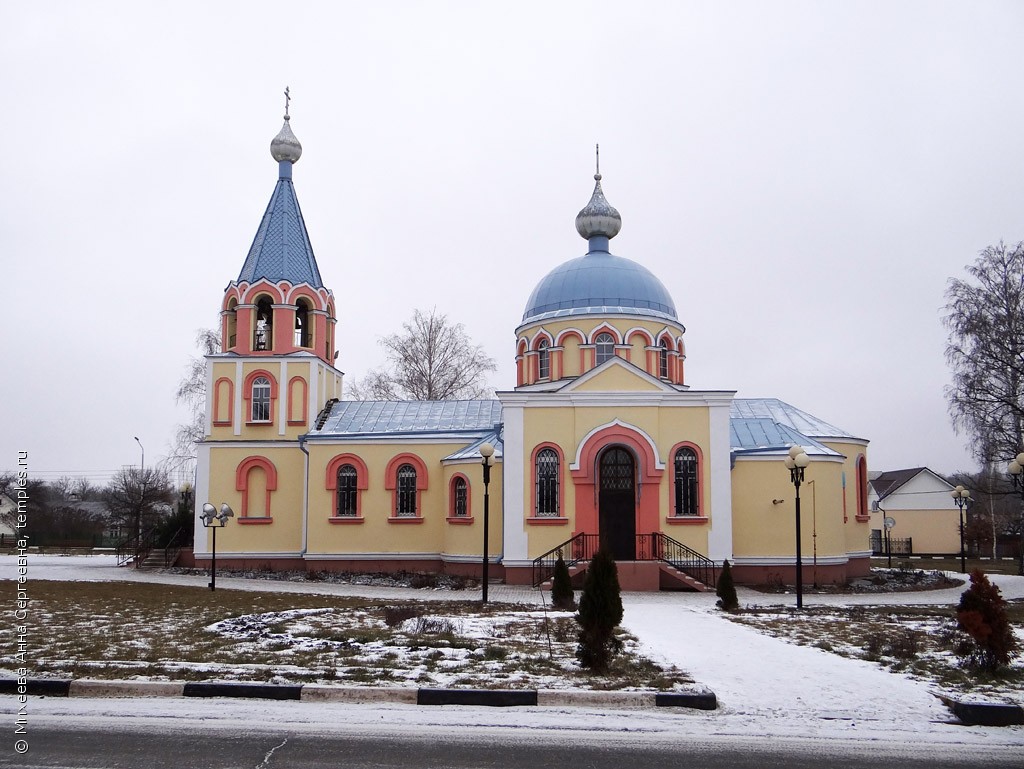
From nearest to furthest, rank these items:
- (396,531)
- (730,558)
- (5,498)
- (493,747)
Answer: (493,747) → (730,558) → (396,531) → (5,498)

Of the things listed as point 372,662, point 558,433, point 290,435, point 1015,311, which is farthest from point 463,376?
point 372,662

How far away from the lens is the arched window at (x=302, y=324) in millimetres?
28031

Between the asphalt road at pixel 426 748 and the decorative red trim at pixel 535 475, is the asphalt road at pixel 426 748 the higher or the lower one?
the lower one

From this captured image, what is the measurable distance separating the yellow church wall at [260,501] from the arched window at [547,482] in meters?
8.14

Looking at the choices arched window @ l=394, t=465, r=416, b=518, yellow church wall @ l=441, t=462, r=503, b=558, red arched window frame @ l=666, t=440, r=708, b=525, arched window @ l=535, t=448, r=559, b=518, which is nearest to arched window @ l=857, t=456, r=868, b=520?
red arched window frame @ l=666, t=440, r=708, b=525

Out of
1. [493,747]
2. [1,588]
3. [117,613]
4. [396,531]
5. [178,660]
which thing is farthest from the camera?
[396,531]

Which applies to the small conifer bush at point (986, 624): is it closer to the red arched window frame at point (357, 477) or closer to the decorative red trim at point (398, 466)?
the decorative red trim at point (398, 466)

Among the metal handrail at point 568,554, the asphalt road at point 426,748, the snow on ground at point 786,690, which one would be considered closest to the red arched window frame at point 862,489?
the metal handrail at point 568,554

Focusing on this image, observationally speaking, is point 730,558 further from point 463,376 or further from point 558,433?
point 463,376

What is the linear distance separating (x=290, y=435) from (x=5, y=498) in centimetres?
4109

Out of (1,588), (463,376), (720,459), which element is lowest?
(1,588)

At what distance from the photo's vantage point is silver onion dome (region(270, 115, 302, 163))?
→ 29.0 metres

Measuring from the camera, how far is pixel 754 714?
7.88m

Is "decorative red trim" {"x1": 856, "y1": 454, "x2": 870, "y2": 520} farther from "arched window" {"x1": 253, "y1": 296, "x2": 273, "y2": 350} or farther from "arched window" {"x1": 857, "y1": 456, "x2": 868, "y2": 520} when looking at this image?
"arched window" {"x1": 253, "y1": 296, "x2": 273, "y2": 350}
